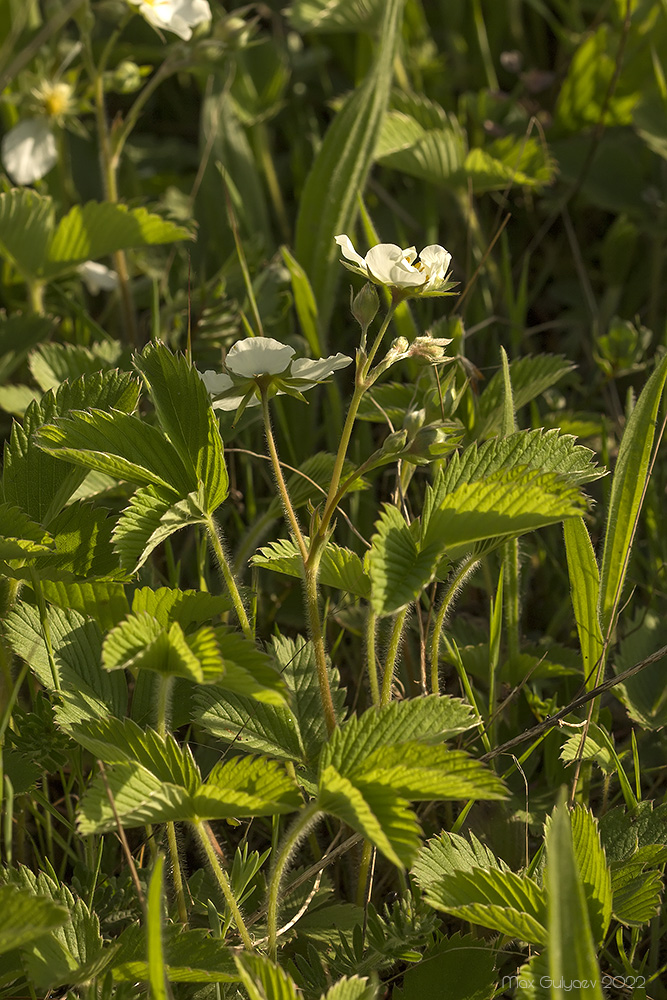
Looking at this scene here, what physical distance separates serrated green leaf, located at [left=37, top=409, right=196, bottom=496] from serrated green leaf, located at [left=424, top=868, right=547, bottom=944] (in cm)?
57

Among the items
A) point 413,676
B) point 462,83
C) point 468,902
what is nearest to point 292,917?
point 468,902

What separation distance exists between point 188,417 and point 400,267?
329mm

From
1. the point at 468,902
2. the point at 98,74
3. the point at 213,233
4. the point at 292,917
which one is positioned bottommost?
the point at 292,917

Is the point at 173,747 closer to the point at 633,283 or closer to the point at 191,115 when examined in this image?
the point at 633,283

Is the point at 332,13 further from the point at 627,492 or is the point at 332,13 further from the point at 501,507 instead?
the point at 501,507

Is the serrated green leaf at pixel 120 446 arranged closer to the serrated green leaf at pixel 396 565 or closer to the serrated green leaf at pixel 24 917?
the serrated green leaf at pixel 396 565

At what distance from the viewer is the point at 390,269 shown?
3.89 ft

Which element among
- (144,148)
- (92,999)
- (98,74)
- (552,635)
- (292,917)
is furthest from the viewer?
(144,148)

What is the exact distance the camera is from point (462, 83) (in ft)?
9.62

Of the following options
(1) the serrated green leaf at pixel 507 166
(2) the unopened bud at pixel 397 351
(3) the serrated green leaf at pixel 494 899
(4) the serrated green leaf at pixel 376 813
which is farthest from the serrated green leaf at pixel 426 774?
(1) the serrated green leaf at pixel 507 166

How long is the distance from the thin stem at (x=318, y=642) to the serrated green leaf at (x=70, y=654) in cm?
27

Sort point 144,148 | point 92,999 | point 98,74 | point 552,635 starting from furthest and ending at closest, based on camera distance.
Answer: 1. point 144,148
2. point 98,74
3. point 552,635
4. point 92,999

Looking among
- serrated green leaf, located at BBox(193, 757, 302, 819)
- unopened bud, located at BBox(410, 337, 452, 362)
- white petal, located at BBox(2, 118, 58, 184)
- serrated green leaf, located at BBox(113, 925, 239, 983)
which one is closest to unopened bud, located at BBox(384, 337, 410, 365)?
unopened bud, located at BBox(410, 337, 452, 362)

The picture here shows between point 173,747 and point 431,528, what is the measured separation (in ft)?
1.25
